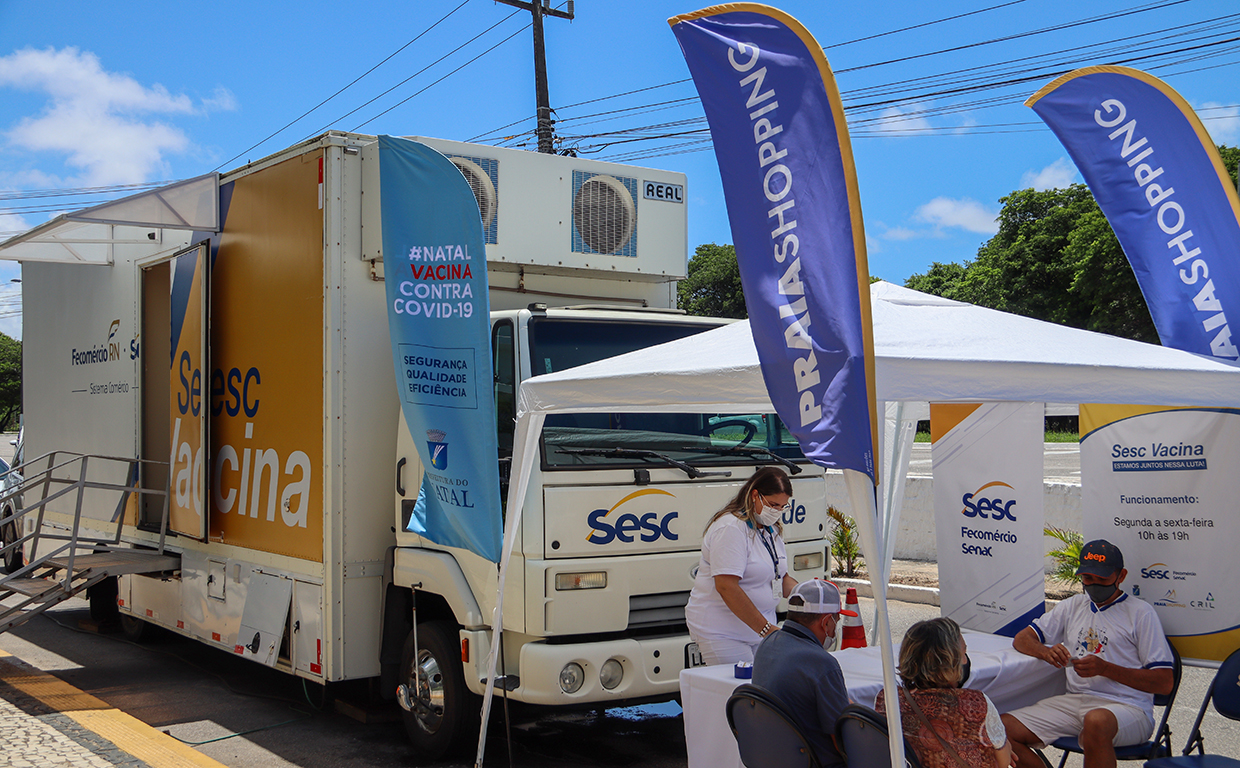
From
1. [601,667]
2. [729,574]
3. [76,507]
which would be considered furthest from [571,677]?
[76,507]

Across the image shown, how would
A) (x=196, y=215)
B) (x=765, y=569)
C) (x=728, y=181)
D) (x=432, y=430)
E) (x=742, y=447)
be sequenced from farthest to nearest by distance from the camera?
(x=196, y=215)
(x=742, y=447)
(x=432, y=430)
(x=765, y=569)
(x=728, y=181)

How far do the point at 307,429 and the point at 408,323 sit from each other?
40.9 inches

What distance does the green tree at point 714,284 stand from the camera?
163 ft

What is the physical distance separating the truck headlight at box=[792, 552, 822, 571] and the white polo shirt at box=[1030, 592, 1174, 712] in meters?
1.39

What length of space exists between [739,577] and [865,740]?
53.6 inches

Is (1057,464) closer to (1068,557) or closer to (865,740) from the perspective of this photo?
(1068,557)

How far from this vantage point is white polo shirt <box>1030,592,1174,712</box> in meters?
4.70

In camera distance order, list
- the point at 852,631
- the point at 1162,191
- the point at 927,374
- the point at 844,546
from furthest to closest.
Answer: the point at 844,546 < the point at 852,631 < the point at 1162,191 < the point at 927,374

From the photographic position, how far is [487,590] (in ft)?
17.0

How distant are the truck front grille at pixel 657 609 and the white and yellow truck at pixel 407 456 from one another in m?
0.01

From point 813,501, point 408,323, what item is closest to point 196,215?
point 408,323

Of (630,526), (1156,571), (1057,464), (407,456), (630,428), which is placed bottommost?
(1057,464)

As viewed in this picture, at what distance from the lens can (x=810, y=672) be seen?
373 cm

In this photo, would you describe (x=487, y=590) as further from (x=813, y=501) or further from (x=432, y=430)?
(x=813, y=501)
